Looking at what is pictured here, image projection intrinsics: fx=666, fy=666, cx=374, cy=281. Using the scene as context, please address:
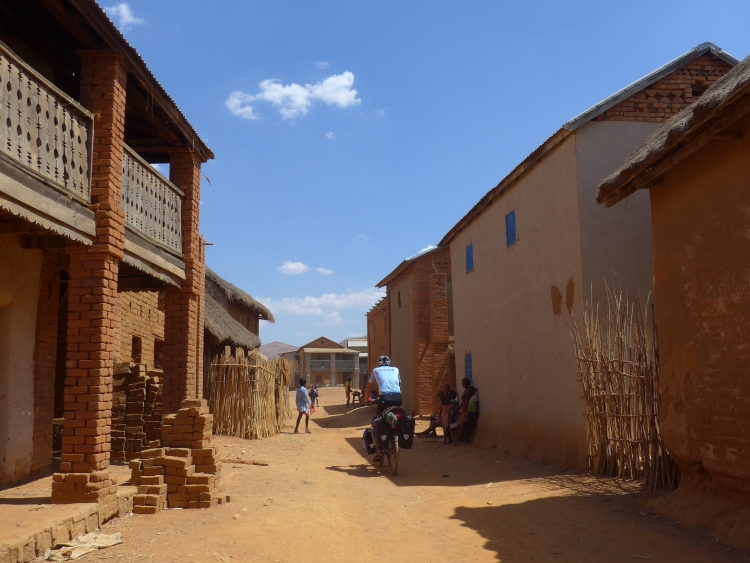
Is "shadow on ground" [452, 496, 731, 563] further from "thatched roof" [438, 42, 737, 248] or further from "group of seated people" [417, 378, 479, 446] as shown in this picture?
"group of seated people" [417, 378, 479, 446]

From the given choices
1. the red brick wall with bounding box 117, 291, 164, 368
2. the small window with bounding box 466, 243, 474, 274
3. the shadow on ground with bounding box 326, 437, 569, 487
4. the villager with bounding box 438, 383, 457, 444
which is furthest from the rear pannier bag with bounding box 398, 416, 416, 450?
the small window with bounding box 466, 243, 474, 274

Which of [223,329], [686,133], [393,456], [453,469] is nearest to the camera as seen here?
[686,133]

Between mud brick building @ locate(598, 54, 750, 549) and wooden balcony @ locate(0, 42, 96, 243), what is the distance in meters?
6.24

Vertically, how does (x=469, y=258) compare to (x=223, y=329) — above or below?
above

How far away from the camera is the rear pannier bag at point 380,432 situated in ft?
35.3

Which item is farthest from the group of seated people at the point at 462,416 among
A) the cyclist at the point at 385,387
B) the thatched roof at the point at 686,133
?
the thatched roof at the point at 686,133

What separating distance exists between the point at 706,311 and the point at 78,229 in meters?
6.64

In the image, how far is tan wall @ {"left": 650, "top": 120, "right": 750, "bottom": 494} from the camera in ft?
20.5

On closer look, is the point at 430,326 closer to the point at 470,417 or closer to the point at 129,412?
the point at 470,417

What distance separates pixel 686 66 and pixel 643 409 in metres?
6.40

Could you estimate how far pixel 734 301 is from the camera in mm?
6348

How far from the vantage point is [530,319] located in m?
12.8

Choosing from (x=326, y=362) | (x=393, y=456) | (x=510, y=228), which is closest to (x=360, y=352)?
(x=326, y=362)

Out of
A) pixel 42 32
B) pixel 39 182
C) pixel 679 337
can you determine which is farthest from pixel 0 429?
pixel 679 337
